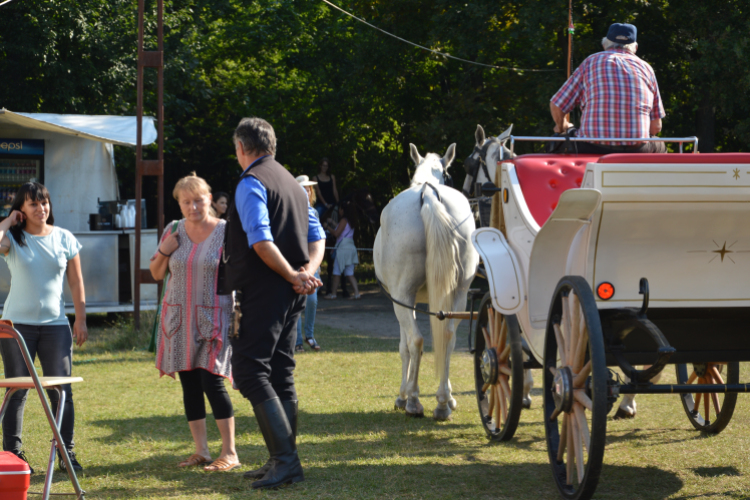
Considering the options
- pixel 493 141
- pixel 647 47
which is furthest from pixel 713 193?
pixel 647 47

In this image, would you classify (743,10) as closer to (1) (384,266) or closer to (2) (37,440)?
(1) (384,266)

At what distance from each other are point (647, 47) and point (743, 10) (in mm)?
2208

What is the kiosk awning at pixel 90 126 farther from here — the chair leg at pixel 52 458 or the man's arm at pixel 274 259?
the chair leg at pixel 52 458

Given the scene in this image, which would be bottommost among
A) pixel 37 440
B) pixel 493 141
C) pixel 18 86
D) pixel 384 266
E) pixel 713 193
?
pixel 37 440

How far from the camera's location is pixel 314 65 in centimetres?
2156

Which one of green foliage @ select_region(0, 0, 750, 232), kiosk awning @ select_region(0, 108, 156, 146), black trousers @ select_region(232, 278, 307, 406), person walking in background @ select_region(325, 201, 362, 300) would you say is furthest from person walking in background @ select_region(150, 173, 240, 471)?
person walking in background @ select_region(325, 201, 362, 300)

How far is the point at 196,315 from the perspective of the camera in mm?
4770

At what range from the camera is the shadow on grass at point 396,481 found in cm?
431

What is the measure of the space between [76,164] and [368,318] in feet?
18.4

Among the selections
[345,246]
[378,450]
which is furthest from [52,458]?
[345,246]

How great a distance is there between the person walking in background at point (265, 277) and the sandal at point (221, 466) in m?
0.32

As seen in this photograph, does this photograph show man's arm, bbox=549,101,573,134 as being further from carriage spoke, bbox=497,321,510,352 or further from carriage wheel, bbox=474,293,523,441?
carriage spoke, bbox=497,321,510,352

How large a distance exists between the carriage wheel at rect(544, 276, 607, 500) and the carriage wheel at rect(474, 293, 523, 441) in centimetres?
81

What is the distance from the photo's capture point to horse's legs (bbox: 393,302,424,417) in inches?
253
